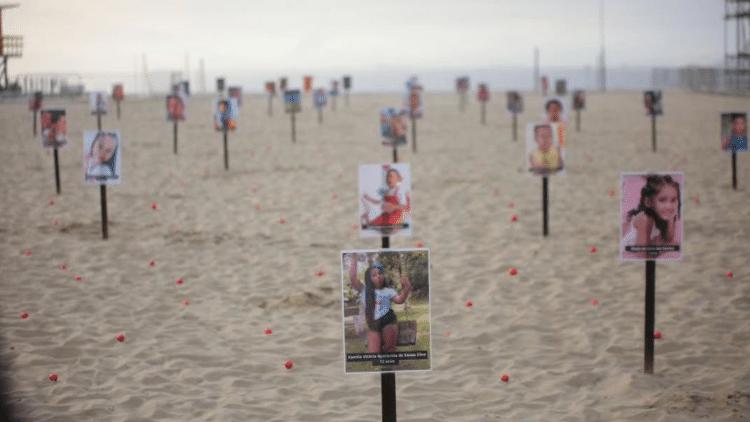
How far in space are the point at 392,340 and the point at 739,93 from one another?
43257 millimetres

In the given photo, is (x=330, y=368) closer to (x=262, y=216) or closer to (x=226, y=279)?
(x=226, y=279)

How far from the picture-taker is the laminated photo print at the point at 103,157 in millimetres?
10953

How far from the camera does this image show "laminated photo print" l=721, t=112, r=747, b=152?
45.3 ft

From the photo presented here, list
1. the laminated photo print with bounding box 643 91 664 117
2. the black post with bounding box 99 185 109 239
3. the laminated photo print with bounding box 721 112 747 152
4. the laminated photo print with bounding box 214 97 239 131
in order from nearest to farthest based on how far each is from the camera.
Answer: the black post with bounding box 99 185 109 239, the laminated photo print with bounding box 721 112 747 152, the laminated photo print with bounding box 214 97 239 131, the laminated photo print with bounding box 643 91 664 117

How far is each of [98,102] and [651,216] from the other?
19414 millimetres

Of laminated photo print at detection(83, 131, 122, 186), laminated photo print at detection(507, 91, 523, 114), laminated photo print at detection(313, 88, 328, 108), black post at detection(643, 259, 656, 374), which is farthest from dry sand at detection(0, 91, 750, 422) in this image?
laminated photo print at detection(313, 88, 328, 108)

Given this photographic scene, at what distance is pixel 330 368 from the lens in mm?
6547

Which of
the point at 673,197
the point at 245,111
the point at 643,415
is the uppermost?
the point at 245,111

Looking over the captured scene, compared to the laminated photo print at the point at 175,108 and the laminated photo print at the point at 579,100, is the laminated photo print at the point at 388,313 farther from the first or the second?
the laminated photo print at the point at 579,100

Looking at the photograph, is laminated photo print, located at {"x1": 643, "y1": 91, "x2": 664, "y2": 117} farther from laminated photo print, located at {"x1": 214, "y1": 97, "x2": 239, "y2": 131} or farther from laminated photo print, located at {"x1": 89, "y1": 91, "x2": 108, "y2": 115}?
laminated photo print, located at {"x1": 89, "y1": 91, "x2": 108, "y2": 115}

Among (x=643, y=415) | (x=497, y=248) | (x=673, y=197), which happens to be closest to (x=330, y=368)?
(x=643, y=415)

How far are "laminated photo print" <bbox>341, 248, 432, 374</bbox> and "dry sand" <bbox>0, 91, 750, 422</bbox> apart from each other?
1376 mm

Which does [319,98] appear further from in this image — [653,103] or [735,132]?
[735,132]

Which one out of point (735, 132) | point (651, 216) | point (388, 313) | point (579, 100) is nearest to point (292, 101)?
point (579, 100)
